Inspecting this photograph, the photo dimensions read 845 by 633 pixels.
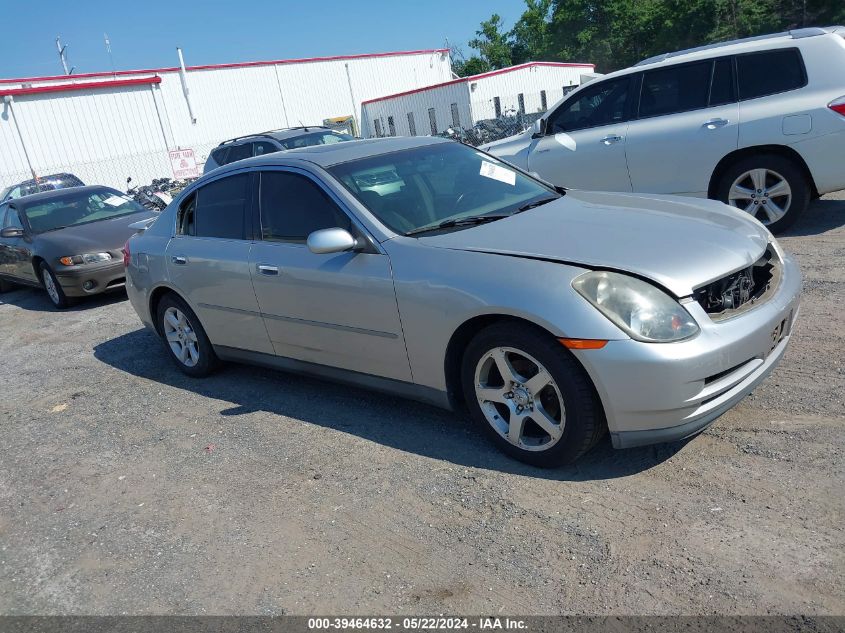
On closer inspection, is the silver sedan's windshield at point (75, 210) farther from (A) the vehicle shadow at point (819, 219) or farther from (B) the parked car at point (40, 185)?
(B) the parked car at point (40, 185)

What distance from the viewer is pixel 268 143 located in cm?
1302

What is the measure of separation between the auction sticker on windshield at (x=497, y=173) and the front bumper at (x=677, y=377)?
6.10ft

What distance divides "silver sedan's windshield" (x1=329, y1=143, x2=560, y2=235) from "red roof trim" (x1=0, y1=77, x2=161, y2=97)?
29.2m

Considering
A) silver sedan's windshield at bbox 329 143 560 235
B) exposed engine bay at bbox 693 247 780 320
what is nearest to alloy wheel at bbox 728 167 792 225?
silver sedan's windshield at bbox 329 143 560 235

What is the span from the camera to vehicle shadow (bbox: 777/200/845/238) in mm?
7000

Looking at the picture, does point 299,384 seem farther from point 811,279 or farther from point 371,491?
point 811,279

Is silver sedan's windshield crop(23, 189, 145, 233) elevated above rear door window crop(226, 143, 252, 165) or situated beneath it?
situated beneath

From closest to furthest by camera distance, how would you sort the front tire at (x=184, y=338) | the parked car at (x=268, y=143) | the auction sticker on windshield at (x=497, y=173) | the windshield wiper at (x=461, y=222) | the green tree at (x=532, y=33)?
1. the windshield wiper at (x=461, y=222)
2. the auction sticker on windshield at (x=497, y=173)
3. the front tire at (x=184, y=338)
4. the parked car at (x=268, y=143)
5. the green tree at (x=532, y=33)

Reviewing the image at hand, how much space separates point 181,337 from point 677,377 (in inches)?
161

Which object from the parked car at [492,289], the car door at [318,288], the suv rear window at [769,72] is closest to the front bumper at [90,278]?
the parked car at [492,289]

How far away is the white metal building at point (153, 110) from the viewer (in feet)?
95.5

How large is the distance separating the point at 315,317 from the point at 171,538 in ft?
4.84

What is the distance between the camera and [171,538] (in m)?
3.60

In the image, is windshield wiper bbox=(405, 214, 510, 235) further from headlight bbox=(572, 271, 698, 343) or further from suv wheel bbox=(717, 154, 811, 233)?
suv wheel bbox=(717, 154, 811, 233)
